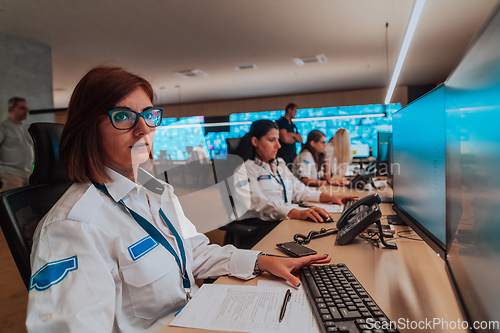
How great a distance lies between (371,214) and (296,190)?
154cm

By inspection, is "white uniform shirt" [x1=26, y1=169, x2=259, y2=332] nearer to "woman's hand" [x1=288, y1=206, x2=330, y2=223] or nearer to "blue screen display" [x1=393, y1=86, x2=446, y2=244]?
"blue screen display" [x1=393, y1=86, x2=446, y2=244]

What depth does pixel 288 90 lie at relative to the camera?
9.66m

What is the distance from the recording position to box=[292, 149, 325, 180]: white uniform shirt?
3.95 m

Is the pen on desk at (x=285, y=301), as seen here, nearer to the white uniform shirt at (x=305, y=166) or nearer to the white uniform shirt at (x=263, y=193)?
the white uniform shirt at (x=263, y=193)

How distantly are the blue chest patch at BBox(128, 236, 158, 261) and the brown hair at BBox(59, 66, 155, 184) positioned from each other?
23cm

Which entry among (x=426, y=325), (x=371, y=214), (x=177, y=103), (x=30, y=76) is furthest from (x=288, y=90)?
(x=426, y=325)

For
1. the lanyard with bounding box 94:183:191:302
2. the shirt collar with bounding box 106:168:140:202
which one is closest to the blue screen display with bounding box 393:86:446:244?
the lanyard with bounding box 94:183:191:302

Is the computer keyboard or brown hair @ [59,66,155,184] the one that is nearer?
the computer keyboard

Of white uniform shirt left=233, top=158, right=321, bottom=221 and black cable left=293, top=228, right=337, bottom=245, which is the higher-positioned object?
white uniform shirt left=233, top=158, right=321, bottom=221

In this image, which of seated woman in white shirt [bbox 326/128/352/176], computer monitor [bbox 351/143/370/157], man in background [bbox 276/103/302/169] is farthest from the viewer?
computer monitor [bbox 351/143/370/157]

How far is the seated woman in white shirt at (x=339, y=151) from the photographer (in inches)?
185

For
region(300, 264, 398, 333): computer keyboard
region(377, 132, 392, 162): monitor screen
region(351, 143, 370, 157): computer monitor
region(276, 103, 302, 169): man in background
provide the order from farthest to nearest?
region(351, 143, 370, 157): computer monitor < region(276, 103, 302, 169): man in background < region(377, 132, 392, 162): monitor screen < region(300, 264, 398, 333): computer keyboard

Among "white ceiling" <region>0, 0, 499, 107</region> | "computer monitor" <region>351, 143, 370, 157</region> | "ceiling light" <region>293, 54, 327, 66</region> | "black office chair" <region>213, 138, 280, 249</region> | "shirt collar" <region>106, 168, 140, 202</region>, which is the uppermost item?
"ceiling light" <region>293, 54, 327, 66</region>

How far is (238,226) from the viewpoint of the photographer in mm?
1896
